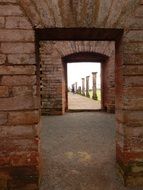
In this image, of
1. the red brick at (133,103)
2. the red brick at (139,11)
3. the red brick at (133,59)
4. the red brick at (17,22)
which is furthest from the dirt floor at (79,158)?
the red brick at (139,11)

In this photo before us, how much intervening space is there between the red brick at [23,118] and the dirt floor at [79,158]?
867mm

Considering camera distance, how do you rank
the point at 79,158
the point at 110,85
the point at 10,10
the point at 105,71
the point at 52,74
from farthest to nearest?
1. the point at 105,71
2. the point at 110,85
3. the point at 52,74
4. the point at 79,158
5. the point at 10,10

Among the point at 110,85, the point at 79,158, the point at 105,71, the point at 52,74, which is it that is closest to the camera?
the point at 79,158

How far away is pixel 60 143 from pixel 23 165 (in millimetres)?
1958

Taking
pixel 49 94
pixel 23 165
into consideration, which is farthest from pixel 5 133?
pixel 49 94

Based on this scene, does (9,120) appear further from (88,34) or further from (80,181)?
(88,34)

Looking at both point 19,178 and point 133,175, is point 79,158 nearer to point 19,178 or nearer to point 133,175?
point 133,175

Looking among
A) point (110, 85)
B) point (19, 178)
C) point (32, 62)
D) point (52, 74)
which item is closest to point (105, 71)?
point (110, 85)

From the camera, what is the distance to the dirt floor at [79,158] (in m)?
3.14

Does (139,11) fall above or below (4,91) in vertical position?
above

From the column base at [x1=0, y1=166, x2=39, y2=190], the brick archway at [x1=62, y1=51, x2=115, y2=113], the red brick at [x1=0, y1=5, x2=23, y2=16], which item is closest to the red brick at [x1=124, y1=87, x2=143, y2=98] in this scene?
the column base at [x1=0, y1=166, x2=39, y2=190]

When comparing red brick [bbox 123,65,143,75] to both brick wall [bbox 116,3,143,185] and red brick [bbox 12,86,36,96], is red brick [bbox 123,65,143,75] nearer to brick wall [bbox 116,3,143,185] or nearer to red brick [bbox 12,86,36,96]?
brick wall [bbox 116,3,143,185]

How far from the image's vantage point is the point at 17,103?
294 centimetres

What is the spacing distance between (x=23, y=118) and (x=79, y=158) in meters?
1.48
